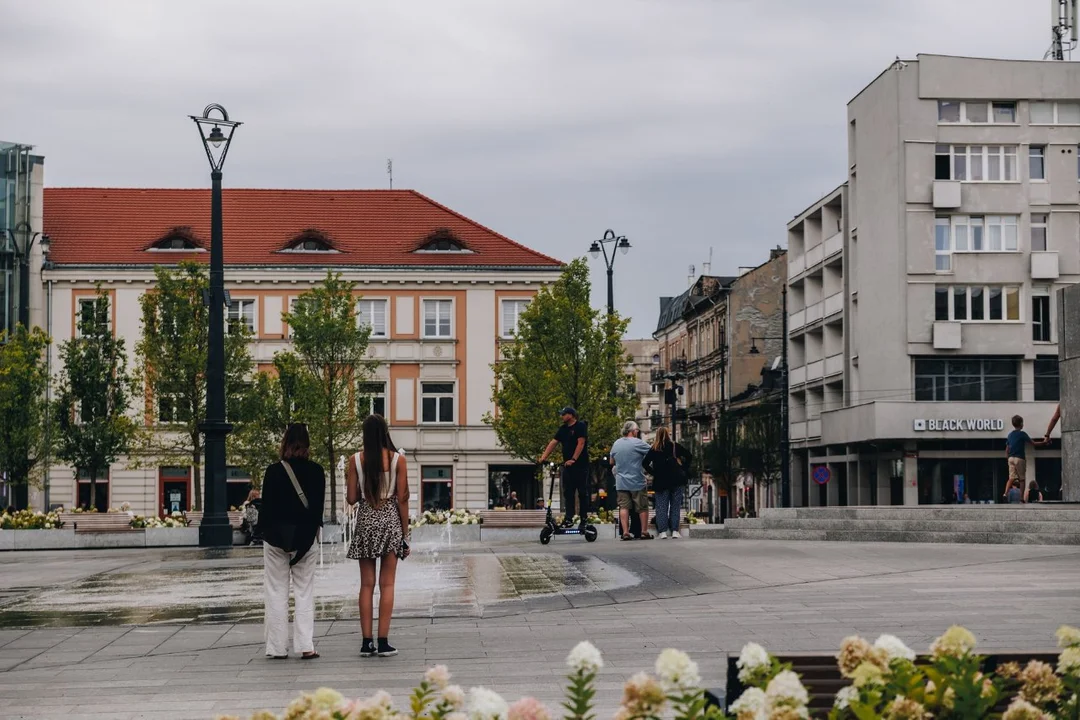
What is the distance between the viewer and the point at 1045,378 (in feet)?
207

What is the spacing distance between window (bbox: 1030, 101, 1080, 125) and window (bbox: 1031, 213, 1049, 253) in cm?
380

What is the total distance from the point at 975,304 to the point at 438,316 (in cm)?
2252

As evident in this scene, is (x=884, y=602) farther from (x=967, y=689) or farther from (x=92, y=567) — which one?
(x=92, y=567)

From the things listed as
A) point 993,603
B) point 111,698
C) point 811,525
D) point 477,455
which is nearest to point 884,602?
point 993,603

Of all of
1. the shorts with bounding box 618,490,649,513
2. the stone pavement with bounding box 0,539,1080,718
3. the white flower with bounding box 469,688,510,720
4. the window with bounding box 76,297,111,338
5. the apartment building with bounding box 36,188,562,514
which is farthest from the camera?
the apartment building with bounding box 36,188,562,514

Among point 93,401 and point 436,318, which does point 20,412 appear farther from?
point 436,318

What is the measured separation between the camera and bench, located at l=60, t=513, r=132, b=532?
3450 centimetres

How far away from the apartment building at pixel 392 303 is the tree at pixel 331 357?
10.6 meters

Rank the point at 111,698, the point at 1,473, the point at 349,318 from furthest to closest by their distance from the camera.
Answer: the point at 349,318
the point at 1,473
the point at 111,698

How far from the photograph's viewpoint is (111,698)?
28.4 feet

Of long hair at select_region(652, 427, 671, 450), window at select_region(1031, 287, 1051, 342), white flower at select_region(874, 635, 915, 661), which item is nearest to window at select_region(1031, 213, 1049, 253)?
window at select_region(1031, 287, 1051, 342)

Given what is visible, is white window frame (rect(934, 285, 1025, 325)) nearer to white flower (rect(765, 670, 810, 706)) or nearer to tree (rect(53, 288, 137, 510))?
tree (rect(53, 288, 137, 510))

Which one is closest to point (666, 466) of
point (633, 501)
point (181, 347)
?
point (633, 501)

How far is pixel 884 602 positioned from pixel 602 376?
1495 inches
